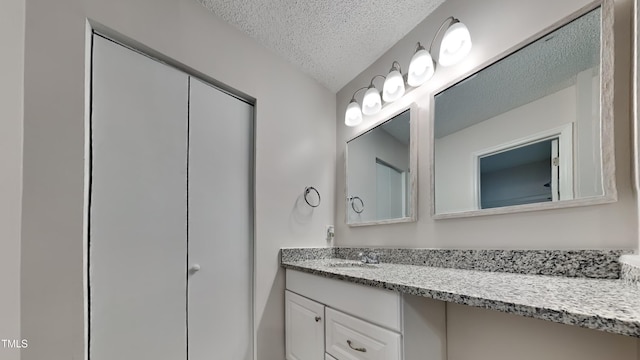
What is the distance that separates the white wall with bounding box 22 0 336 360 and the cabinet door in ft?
0.31

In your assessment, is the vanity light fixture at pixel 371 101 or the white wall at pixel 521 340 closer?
the white wall at pixel 521 340

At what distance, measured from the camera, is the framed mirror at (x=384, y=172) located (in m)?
1.68

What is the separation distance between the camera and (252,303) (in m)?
1.77

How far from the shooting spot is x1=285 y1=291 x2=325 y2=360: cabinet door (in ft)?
4.82

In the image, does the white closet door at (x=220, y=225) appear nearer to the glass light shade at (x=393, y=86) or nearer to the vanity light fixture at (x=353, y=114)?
the vanity light fixture at (x=353, y=114)

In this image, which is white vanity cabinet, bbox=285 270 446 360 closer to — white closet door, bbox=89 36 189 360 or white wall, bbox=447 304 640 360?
white wall, bbox=447 304 640 360

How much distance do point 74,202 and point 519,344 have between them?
171 cm

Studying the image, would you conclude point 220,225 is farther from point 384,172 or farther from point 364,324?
point 384,172

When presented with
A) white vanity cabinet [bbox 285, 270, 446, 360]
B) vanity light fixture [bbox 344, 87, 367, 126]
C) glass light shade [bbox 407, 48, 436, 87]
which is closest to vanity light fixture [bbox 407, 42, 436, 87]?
glass light shade [bbox 407, 48, 436, 87]

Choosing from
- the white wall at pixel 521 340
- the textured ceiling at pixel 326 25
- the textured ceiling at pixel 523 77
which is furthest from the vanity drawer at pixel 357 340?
the textured ceiling at pixel 326 25

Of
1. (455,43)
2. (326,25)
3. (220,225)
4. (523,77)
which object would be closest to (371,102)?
(326,25)

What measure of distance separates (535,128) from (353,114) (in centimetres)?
119

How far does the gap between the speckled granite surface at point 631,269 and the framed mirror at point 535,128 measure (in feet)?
0.60

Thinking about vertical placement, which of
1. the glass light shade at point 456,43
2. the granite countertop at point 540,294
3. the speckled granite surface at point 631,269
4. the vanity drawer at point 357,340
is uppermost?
the glass light shade at point 456,43
